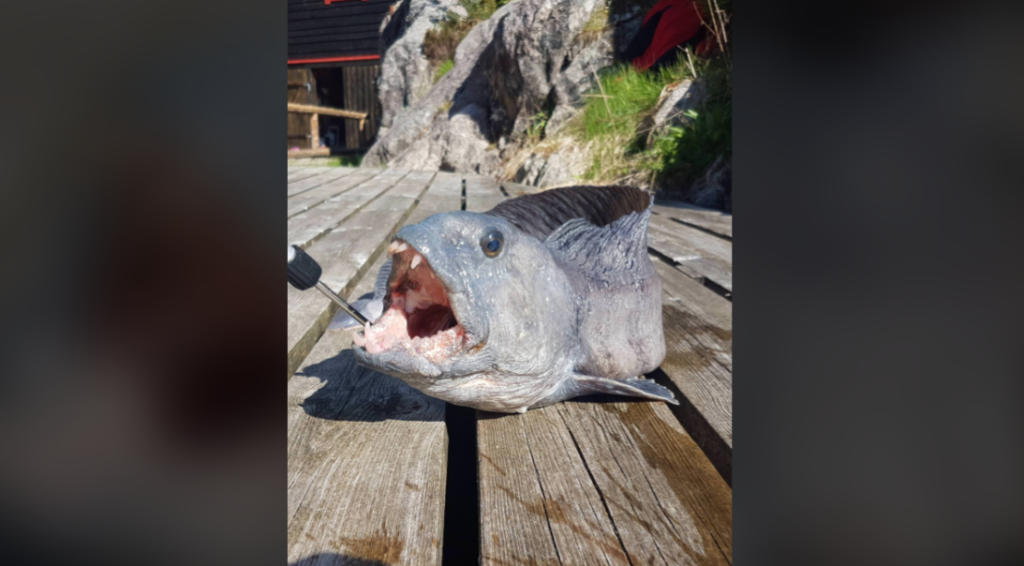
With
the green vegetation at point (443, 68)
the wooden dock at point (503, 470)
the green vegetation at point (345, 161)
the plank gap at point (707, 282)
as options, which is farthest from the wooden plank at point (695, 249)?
the green vegetation at point (345, 161)

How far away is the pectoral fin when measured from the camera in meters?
→ 1.81

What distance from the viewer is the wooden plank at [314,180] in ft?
20.2

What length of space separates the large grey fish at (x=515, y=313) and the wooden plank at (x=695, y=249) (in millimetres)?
1279

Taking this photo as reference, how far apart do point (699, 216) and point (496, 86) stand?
17.2 ft

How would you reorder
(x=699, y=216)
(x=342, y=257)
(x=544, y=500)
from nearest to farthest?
(x=544, y=500)
(x=342, y=257)
(x=699, y=216)

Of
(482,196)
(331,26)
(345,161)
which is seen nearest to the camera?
(331,26)

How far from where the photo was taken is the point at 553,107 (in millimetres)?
8648

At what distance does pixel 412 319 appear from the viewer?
63.7 inches
